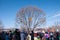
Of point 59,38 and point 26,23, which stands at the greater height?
point 26,23

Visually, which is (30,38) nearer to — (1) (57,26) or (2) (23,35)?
(2) (23,35)

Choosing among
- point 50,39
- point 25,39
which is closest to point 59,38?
point 50,39

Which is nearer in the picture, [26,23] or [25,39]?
[25,39]

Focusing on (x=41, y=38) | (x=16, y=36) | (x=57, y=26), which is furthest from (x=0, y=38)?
(x=57, y=26)

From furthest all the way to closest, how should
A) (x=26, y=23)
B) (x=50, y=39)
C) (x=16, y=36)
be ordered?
1. (x=26, y=23)
2. (x=50, y=39)
3. (x=16, y=36)

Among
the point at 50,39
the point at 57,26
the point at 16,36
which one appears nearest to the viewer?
the point at 16,36

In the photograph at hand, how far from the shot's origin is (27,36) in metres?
10.1

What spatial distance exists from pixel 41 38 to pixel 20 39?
99.1 inches

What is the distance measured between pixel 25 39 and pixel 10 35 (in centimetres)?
93

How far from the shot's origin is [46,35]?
11125mm

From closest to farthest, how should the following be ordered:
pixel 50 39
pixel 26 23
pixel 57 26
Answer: pixel 50 39 < pixel 26 23 < pixel 57 26

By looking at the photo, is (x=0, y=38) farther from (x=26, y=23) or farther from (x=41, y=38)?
(x=26, y=23)

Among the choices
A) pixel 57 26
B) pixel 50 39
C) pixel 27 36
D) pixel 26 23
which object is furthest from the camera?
pixel 57 26

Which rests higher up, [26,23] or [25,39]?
[26,23]
